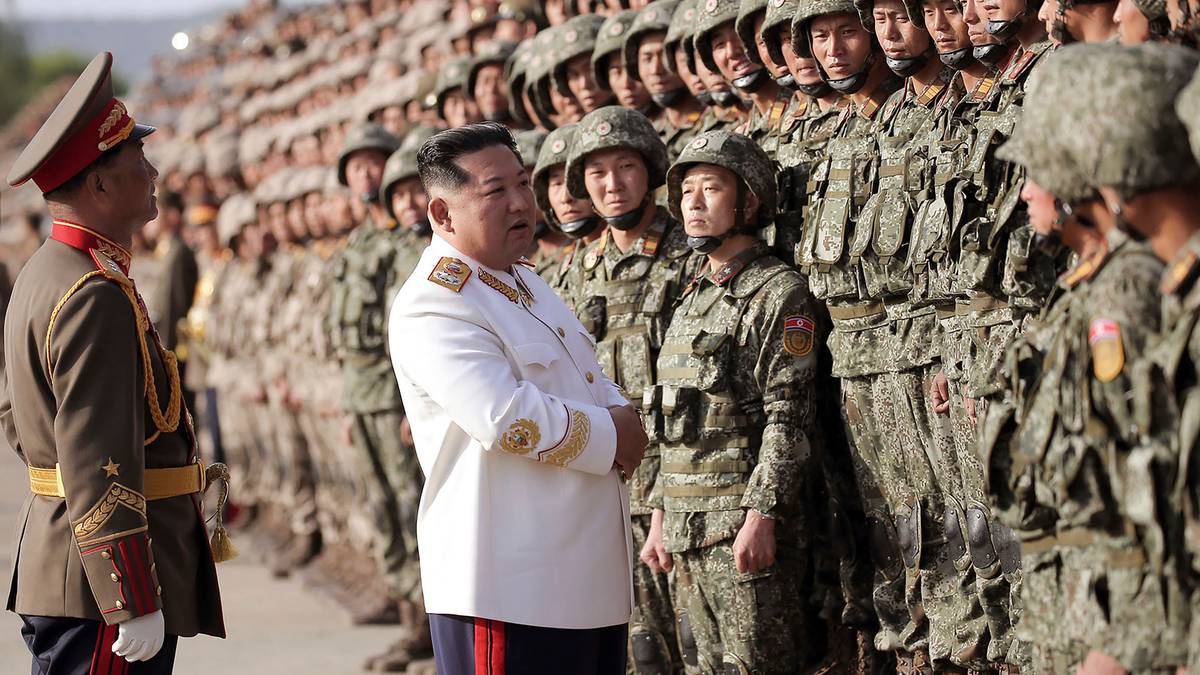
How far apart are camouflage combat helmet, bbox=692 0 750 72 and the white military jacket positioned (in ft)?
8.04

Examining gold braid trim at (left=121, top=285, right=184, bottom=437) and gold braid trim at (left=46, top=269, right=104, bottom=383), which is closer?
gold braid trim at (left=46, top=269, right=104, bottom=383)

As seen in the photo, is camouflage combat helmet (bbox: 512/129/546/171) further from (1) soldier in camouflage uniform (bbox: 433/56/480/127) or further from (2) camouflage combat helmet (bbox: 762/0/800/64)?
(2) camouflage combat helmet (bbox: 762/0/800/64)

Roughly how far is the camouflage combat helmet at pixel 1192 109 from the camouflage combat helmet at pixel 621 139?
3.47 m

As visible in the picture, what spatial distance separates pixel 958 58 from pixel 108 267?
8.71 feet

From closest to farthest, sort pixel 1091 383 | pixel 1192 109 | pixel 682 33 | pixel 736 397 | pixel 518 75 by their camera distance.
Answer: pixel 1192 109
pixel 1091 383
pixel 736 397
pixel 682 33
pixel 518 75

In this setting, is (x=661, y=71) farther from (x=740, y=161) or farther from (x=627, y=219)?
(x=740, y=161)

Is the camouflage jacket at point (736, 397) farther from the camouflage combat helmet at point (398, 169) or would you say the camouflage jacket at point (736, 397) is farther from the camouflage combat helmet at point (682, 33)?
the camouflage combat helmet at point (398, 169)

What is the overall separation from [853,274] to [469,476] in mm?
1804

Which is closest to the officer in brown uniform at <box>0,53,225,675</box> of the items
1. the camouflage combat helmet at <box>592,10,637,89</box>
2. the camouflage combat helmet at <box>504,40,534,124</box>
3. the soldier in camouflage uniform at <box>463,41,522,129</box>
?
the camouflage combat helmet at <box>592,10,637,89</box>

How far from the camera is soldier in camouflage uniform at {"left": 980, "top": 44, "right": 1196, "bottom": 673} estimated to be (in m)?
3.11

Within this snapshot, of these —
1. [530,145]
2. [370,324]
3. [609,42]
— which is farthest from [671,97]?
[370,324]

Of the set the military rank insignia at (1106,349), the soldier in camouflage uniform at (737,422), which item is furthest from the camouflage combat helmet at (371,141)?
the military rank insignia at (1106,349)

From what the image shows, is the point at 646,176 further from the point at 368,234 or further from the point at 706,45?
the point at 368,234

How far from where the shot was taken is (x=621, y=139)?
6.29 m
